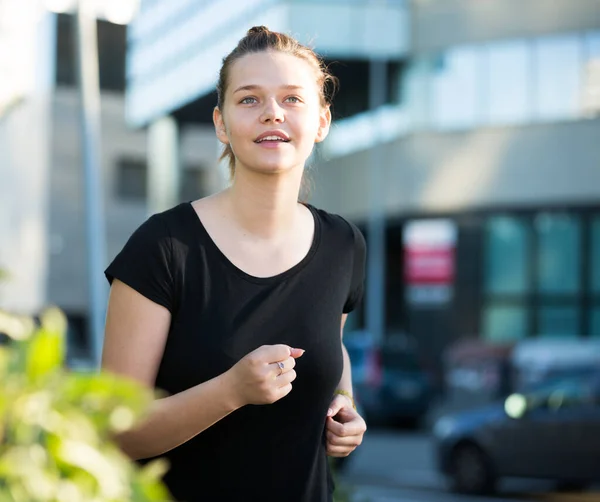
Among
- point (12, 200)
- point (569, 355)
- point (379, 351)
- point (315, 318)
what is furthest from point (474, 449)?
point (12, 200)

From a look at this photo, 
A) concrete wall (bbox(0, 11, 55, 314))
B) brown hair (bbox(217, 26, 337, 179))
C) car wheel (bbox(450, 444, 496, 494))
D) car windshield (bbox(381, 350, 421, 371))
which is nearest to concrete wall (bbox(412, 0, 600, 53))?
car windshield (bbox(381, 350, 421, 371))

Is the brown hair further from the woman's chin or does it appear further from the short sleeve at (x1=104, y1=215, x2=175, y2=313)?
the short sleeve at (x1=104, y1=215, x2=175, y2=313)

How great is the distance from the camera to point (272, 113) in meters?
2.41

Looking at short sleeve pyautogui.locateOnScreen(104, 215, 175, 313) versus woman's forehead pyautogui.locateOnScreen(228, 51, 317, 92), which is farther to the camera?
woman's forehead pyautogui.locateOnScreen(228, 51, 317, 92)

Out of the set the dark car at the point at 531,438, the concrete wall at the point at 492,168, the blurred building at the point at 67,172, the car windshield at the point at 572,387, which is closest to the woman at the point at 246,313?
the dark car at the point at 531,438

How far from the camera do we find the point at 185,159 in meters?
44.7

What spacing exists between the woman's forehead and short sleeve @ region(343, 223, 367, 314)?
41 cm

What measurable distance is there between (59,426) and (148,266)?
1338 millimetres

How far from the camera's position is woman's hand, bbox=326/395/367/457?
2.47 m

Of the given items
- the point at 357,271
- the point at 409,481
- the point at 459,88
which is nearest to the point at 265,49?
the point at 357,271

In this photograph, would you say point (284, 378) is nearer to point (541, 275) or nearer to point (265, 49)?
point (265, 49)

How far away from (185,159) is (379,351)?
23.2 meters

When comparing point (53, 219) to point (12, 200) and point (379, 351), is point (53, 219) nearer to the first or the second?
point (12, 200)

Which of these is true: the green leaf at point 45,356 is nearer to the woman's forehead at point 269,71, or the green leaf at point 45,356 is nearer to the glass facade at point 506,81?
the woman's forehead at point 269,71
